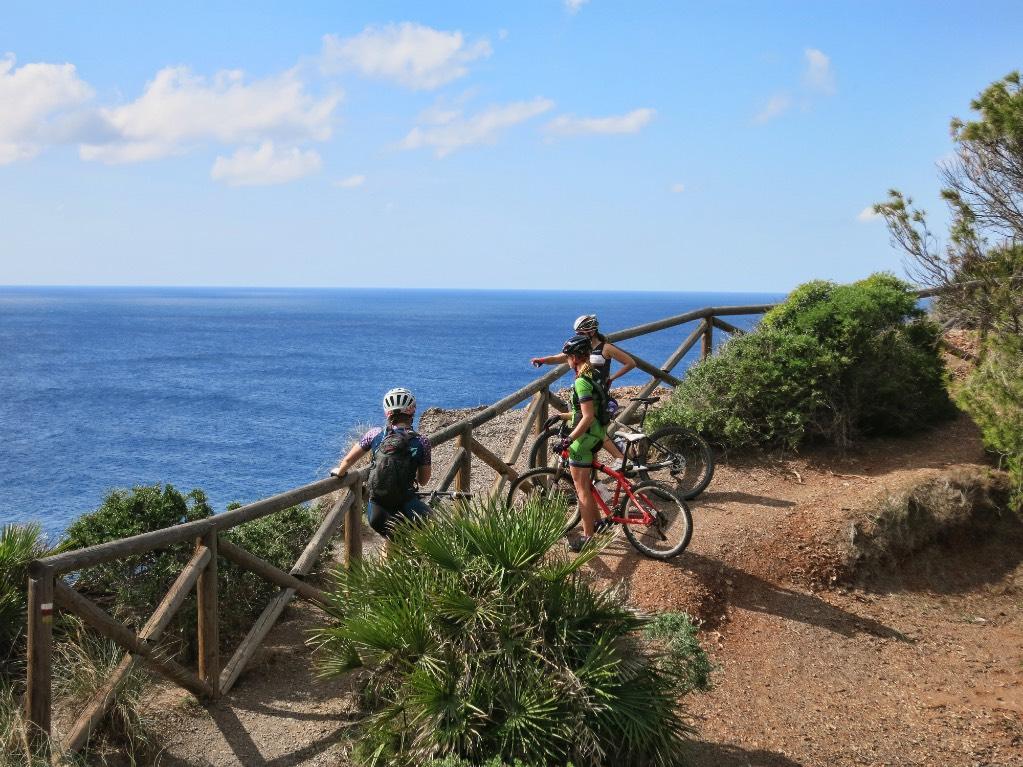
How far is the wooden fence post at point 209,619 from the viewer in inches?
266

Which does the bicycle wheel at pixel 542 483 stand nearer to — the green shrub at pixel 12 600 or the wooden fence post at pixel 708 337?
the green shrub at pixel 12 600

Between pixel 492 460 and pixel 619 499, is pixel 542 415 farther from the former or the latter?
pixel 619 499

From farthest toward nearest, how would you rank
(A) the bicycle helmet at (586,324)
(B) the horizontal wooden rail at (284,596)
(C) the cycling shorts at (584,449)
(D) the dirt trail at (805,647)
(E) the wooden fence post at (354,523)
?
(A) the bicycle helmet at (586,324) → (C) the cycling shorts at (584,449) → (E) the wooden fence post at (354,523) → (B) the horizontal wooden rail at (284,596) → (D) the dirt trail at (805,647)

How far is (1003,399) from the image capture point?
1029cm

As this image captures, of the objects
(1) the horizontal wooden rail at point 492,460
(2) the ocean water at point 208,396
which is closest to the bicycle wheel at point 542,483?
(1) the horizontal wooden rail at point 492,460

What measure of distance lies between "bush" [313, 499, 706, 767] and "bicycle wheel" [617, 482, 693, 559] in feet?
9.79

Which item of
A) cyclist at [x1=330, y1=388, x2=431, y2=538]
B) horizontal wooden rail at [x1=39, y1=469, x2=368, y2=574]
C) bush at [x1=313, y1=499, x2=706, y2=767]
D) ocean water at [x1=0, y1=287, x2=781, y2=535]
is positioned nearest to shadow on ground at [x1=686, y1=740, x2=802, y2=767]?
bush at [x1=313, y1=499, x2=706, y2=767]

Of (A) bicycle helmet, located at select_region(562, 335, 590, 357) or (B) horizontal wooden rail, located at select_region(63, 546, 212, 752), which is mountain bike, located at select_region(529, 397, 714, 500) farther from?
(B) horizontal wooden rail, located at select_region(63, 546, 212, 752)

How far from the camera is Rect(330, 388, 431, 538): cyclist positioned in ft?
23.9

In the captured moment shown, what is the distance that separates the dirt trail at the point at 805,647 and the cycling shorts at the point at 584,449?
1.17 metres

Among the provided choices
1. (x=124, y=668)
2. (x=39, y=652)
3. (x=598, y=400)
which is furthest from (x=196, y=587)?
(x=598, y=400)

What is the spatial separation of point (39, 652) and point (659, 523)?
543 cm

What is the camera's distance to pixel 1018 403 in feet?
33.1

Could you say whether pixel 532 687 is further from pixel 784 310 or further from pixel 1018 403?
pixel 784 310
